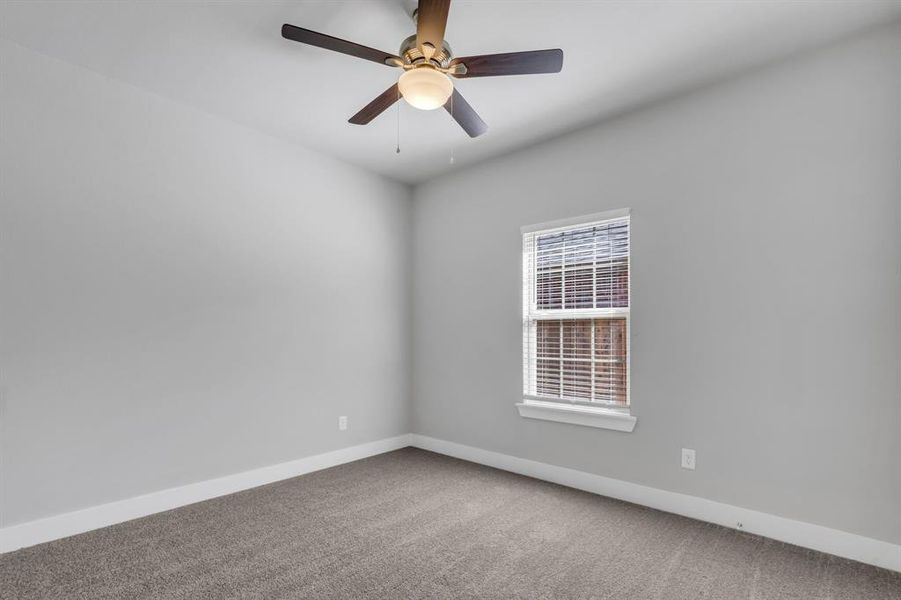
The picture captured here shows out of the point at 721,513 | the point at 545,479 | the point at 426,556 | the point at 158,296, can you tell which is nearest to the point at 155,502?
the point at 158,296

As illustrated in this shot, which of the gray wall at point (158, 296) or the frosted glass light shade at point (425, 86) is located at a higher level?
the frosted glass light shade at point (425, 86)

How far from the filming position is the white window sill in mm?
3172

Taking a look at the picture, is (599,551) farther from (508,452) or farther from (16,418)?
(16,418)

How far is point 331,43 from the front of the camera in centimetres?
204

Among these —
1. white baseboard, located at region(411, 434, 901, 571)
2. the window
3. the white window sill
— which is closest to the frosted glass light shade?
the window

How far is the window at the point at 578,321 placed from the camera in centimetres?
328

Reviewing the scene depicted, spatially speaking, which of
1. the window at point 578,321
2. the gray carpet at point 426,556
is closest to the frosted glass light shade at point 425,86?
the window at point 578,321

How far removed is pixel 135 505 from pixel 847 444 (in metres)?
4.01

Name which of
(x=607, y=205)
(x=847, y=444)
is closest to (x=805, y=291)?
(x=847, y=444)

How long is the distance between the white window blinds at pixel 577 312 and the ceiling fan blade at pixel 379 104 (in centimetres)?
168

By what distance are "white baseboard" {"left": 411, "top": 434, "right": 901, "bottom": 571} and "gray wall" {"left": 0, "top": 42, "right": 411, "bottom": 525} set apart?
1592 millimetres

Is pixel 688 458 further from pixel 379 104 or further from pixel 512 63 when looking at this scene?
pixel 379 104

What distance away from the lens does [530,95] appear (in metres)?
3.00

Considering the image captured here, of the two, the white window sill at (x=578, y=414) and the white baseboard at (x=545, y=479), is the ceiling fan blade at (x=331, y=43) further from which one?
Result: the white baseboard at (x=545, y=479)
